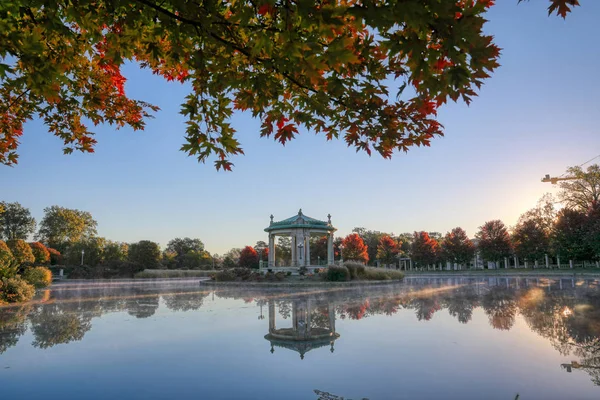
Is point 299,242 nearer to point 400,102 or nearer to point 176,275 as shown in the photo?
point 176,275

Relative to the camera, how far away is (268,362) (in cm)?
446

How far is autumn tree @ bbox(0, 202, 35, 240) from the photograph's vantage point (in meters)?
60.1

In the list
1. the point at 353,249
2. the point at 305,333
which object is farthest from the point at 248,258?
the point at 305,333

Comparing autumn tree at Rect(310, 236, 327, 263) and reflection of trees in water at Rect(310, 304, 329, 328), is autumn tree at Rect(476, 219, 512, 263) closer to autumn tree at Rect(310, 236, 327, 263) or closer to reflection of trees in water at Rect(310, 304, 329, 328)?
autumn tree at Rect(310, 236, 327, 263)

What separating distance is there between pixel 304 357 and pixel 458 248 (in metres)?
62.0

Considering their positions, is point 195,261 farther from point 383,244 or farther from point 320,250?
point 383,244

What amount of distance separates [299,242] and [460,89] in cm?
2750

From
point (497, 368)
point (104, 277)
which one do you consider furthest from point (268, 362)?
point (104, 277)

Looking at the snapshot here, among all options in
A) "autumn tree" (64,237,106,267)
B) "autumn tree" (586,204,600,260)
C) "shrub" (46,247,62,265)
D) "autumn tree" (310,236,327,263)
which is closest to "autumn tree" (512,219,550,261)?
"autumn tree" (586,204,600,260)

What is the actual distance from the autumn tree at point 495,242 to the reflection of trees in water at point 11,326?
5853 centimetres

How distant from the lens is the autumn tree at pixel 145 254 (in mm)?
49094

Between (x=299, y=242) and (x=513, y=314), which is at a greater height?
(x=299, y=242)

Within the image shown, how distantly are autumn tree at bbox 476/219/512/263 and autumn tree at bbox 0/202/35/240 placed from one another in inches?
3004

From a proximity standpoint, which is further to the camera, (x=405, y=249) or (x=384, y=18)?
(x=405, y=249)
